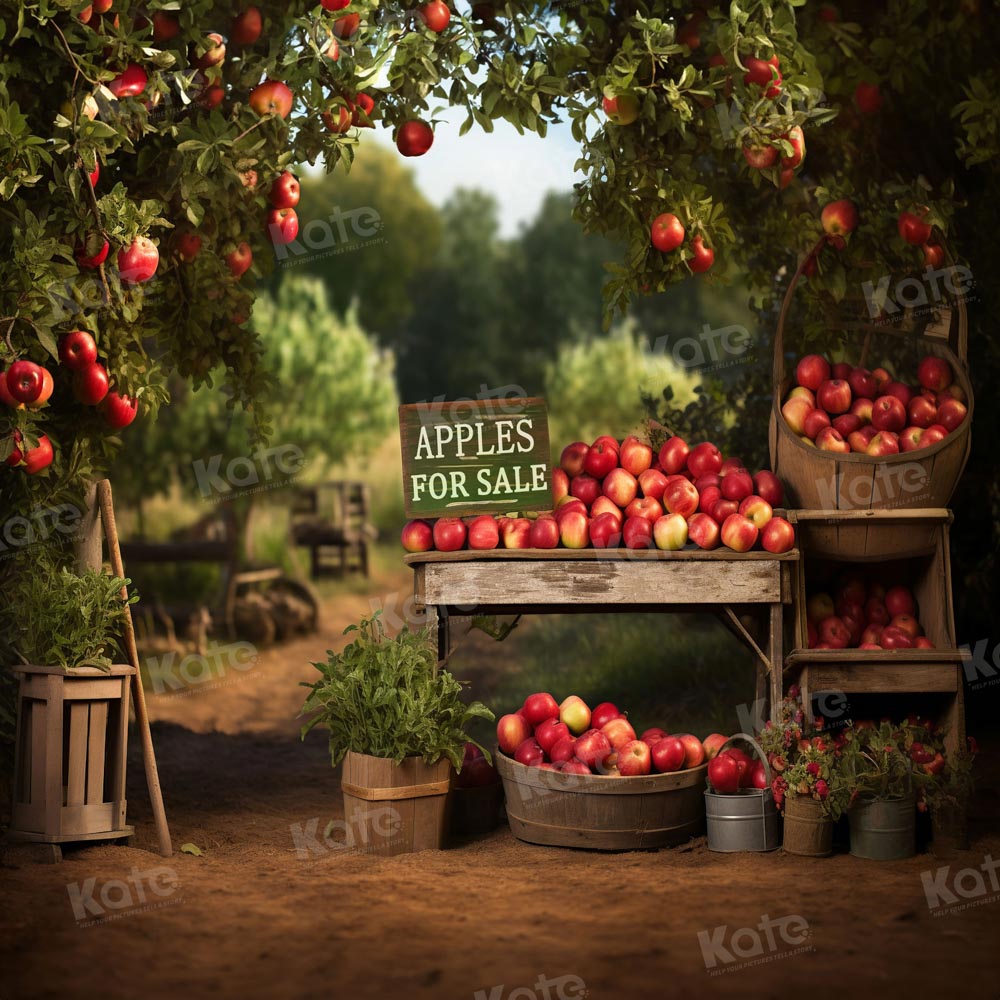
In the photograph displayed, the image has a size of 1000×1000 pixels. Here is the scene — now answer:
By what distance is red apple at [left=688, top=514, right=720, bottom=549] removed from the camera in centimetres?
498

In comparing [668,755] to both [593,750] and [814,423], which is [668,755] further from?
[814,423]

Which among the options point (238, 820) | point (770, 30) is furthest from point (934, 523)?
point (238, 820)

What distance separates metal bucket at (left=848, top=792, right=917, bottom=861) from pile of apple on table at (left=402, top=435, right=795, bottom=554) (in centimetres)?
106

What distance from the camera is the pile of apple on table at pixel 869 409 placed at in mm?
5086

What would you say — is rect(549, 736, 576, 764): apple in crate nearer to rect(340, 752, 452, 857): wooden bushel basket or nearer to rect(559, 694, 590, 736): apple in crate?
rect(559, 694, 590, 736): apple in crate

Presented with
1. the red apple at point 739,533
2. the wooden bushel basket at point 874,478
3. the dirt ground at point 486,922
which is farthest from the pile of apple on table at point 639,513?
the dirt ground at point 486,922

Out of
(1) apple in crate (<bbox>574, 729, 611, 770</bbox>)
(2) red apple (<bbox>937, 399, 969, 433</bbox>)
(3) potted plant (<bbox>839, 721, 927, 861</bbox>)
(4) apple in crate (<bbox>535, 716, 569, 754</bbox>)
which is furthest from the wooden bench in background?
(3) potted plant (<bbox>839, 721, 927, 861</bbox>)

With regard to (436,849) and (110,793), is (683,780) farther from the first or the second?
(110,793)

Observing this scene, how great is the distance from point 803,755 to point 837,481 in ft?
3.75

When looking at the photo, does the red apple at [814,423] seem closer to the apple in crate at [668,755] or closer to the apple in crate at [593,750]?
the apple in crate at [668,755]

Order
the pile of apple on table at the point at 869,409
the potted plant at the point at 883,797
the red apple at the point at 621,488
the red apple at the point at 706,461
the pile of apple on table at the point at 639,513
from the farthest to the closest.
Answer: the red apple at the point at 706,461 < the red apple at the point at 621,488 < the pile of apple on table at the point at 869,409 < the pile of apple on table at the point at 639,513 < the potted plant at the point at 883,797

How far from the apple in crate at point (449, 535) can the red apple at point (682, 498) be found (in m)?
0.89

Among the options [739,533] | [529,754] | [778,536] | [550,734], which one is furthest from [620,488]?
[529,754]

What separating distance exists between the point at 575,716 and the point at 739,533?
3.51 ft
